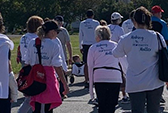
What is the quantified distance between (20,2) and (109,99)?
53771 millimetres

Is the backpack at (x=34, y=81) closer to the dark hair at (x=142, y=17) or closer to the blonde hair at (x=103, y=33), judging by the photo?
the blonde hair at (x=103, y=33)

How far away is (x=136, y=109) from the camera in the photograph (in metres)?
5.75

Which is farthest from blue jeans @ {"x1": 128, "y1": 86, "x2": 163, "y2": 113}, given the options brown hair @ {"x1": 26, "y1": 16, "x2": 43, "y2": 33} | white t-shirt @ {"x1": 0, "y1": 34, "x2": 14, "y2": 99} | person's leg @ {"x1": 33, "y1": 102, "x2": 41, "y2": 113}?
brown hair @ {"x1": 26, "y1": 16, "x2": 43, "y2": 33}

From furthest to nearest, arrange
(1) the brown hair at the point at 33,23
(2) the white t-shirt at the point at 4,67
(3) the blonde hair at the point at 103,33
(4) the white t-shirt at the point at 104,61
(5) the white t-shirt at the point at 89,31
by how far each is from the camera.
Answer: (5) the white t-shirt at the point at 89,31
(1) the brown hair at the point at 33,23
(3) the blonde hair at the point at 103,33
(4) the white t-shirt at the point at 104,61
(2) the white t-shirt at the point at 4,67

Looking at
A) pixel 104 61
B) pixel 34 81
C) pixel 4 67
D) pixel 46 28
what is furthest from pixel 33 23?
pixel 4 67

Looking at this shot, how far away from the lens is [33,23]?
7.41 meters

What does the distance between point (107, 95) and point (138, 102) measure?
1169mm

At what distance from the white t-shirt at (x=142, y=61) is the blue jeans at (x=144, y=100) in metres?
0.06

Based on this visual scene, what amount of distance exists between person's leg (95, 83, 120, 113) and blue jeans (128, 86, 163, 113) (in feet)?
3.42

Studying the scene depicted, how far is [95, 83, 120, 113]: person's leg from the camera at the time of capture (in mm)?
6852

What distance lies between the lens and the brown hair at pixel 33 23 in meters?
7.30

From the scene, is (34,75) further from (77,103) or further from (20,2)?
(20,2)

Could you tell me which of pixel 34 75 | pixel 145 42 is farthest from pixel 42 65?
pixel 145 42

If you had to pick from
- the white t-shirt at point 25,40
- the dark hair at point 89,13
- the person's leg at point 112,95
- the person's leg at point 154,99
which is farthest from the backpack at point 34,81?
the dark hair at point 89,13
